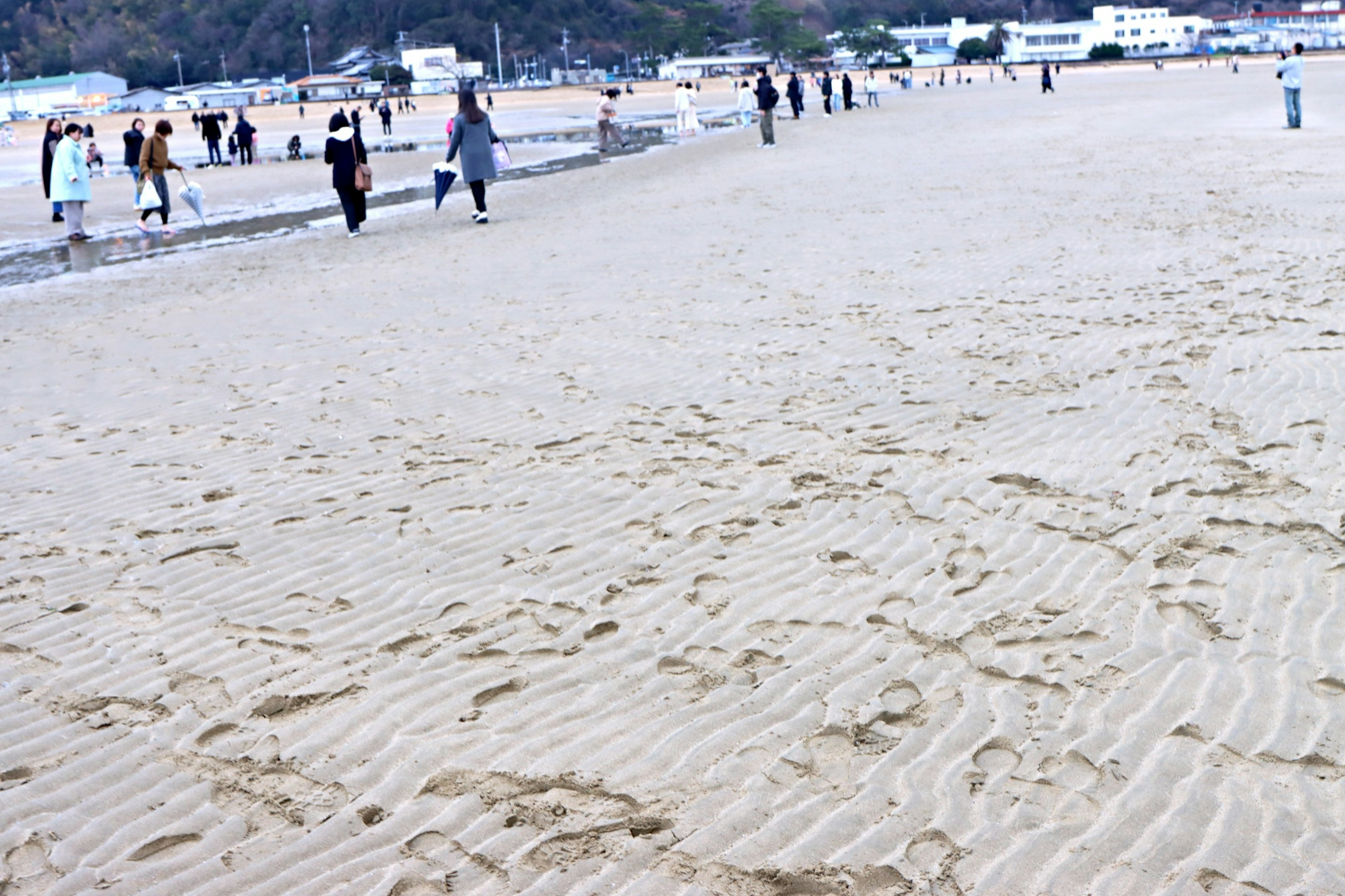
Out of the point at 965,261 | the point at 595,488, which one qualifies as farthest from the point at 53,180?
the point at 595,488

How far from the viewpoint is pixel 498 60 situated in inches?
5153

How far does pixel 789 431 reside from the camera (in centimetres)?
593

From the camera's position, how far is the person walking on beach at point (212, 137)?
28906 mm

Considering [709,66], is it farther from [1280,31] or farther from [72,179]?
[72,179]

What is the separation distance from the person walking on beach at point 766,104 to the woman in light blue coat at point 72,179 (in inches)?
514

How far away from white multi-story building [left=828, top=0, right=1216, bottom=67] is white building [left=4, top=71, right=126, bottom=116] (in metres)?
76.7

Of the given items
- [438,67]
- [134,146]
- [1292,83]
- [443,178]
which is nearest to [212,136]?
[134,146]

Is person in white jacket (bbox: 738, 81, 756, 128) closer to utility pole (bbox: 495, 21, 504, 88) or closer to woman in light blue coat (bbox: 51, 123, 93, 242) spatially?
woman in light blue coat (bbox: 51, 123, 93, 242)


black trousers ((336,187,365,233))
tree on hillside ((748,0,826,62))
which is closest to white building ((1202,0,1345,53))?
tree on hillside ((748,0,826,62))

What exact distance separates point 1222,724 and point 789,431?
298cm

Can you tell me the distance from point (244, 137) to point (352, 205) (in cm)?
1747

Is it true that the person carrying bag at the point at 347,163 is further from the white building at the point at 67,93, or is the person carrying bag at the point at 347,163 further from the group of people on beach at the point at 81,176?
the white building at the point at 67,93

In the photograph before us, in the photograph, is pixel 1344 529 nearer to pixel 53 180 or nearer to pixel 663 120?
pixel 53 180

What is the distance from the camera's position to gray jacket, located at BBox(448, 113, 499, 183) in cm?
1448
